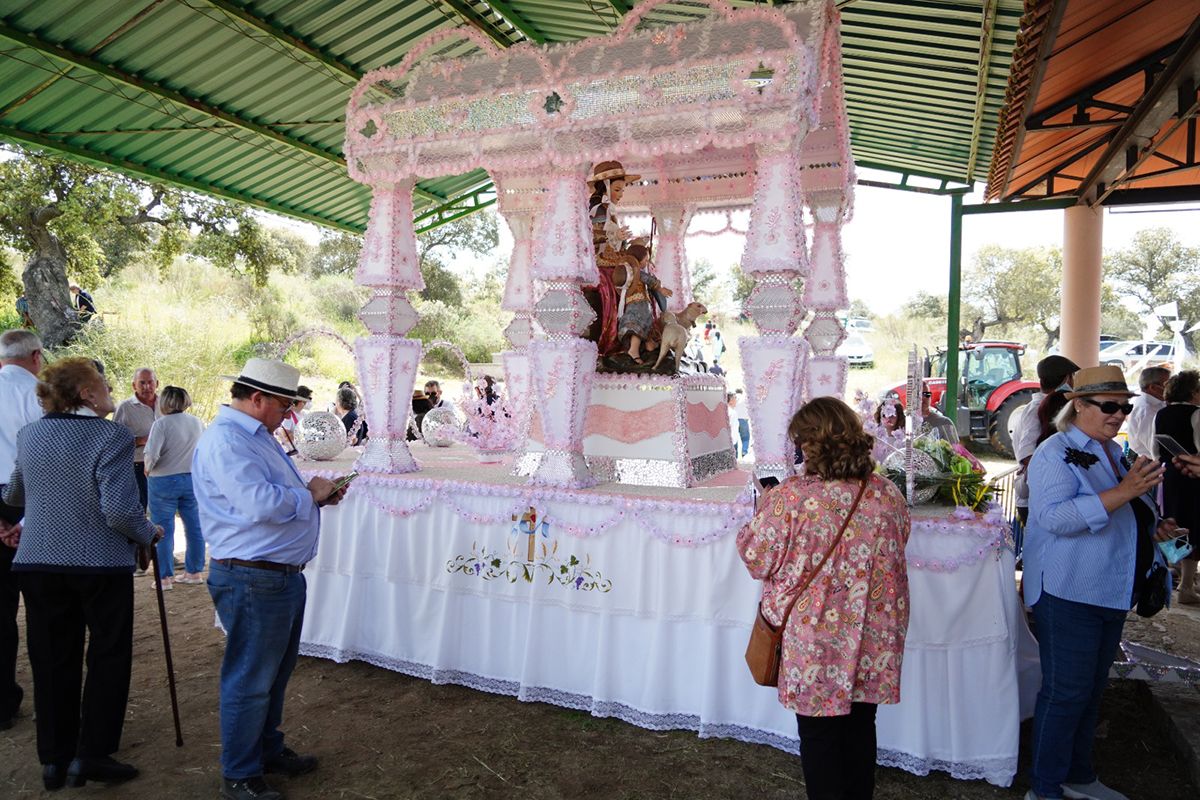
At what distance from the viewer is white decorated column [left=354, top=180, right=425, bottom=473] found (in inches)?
181

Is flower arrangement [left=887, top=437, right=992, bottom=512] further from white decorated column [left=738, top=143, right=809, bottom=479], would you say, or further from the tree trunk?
the tree trunk

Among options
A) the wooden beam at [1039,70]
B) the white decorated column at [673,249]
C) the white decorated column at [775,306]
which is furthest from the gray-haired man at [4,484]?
the wooden beam at [1039,70]

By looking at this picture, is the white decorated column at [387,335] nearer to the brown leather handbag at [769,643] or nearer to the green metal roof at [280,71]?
the green metal roof at [280,71]

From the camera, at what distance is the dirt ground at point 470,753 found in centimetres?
319

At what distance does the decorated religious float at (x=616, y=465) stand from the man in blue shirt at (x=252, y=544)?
51.9 inches

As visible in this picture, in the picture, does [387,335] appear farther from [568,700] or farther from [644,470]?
[568,700]

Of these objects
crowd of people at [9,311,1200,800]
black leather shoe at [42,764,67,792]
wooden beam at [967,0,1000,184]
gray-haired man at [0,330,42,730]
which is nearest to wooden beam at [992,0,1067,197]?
wooden beam at [967,0,1000,184]

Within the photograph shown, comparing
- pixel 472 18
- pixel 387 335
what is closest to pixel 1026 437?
pixel 387 335

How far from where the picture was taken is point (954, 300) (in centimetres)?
1047

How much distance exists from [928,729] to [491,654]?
2089 mm

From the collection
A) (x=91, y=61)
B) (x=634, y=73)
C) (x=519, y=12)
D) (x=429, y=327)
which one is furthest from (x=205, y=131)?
(x=429, y=327)

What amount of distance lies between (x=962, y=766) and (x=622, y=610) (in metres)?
1.55

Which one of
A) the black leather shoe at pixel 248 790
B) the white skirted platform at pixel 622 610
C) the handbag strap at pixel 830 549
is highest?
the handbag strap at pixel 830 549

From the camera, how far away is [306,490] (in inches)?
118
